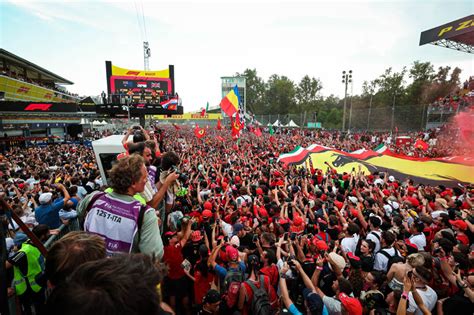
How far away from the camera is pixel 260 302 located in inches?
113

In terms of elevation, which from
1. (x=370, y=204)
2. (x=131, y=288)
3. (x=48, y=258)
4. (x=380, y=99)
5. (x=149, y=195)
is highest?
(x=380, y=99)

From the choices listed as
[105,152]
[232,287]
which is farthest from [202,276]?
[105,152]

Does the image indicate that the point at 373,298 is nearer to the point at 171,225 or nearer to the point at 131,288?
the point at 131,288

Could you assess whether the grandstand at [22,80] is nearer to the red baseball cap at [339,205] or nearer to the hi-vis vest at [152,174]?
the hi-vis vest at [152,174]

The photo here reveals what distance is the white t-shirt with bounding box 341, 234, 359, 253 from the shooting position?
4404mm

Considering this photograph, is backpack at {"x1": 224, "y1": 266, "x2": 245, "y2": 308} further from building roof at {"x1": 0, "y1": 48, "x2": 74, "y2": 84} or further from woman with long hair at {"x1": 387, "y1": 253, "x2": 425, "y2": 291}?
building roof at {"x1": 0, "y1": 48, "x2": 74, "y2": 84}

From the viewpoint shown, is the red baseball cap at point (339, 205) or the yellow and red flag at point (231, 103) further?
the yellow and red flag at point (231, 103)

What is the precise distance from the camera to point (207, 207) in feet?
19.0

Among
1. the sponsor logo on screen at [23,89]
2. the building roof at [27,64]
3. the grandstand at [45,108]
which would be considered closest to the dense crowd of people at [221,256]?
the grandstand at [45,108]

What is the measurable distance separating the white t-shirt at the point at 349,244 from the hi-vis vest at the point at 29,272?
448 cm

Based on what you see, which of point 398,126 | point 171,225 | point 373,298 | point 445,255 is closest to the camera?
point 373,298

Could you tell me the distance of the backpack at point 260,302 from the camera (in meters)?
2.82

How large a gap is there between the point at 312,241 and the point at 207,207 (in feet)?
8.80

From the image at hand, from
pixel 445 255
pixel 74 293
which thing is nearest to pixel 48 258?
pixel 74 293
